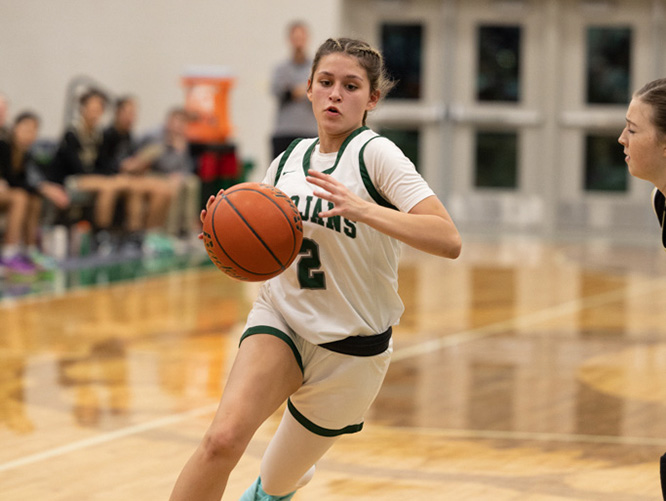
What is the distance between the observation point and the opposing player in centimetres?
280

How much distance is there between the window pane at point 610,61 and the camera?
15.4 meters

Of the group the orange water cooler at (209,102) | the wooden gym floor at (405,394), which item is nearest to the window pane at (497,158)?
the orange water cooler at (209,102)

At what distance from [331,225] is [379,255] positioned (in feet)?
0.52

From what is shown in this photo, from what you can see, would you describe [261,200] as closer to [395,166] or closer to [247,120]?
[395,166]

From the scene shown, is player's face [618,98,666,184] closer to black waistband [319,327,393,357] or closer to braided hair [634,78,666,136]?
braided hair [634,78,666,136]

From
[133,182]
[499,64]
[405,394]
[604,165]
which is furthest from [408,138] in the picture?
[405,394]

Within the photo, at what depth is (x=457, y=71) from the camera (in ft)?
51.0

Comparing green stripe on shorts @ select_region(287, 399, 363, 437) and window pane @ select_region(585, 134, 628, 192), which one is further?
window pane @ select_region(585, 134, 628, 192)

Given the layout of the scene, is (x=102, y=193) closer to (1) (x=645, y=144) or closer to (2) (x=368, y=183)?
(2) (x=368, y=183)

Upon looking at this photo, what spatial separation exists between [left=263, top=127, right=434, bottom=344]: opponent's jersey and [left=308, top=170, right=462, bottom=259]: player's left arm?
0.53 feet

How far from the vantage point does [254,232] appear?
2.79 m

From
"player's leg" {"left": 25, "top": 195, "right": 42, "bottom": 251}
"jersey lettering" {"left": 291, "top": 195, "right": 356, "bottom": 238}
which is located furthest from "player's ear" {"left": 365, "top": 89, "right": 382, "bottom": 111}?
"player's leg" {"left": 25, "top": 195, "right": 42, "bottom": 251}

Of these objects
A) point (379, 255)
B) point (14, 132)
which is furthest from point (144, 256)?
point (379, 255)

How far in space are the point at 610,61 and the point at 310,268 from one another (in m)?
13.5
